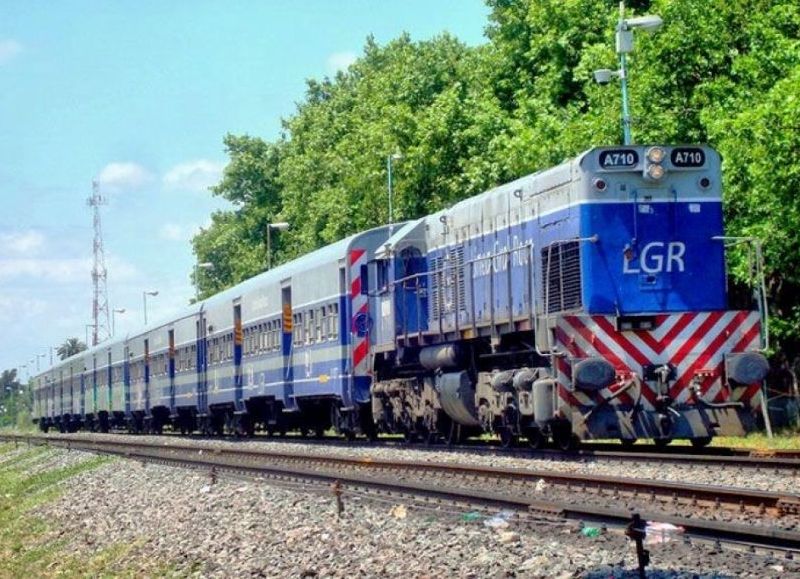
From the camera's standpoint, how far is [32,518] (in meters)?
21.0

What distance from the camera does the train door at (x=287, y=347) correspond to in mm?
32031

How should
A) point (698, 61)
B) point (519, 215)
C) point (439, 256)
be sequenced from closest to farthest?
point (519, 215) < point (439, 256) < point (698, 61)

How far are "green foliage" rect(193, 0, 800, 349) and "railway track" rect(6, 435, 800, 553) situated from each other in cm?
1127

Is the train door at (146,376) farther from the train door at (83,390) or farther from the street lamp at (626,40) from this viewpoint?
the street lamp at (626,40)

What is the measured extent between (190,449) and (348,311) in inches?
232

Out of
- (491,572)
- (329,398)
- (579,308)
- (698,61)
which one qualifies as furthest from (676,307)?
(698,61)

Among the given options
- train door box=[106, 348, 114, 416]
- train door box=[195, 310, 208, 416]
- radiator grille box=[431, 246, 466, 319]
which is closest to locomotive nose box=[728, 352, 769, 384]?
radiator grille box=[431, 246, 466, 319]

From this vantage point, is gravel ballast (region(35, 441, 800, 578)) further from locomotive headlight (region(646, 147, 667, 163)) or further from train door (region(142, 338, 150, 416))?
train door (region(142, 338, 150, 416))

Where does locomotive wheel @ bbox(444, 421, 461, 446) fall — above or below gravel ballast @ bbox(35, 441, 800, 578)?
above

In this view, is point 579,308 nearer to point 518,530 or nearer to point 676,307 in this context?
point 676,307

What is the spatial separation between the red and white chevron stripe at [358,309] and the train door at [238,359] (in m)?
9.48

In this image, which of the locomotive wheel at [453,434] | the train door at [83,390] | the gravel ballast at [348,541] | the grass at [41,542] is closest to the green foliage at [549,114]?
the locomotive wheel at [453,434]

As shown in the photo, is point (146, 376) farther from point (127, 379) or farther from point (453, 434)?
point (453, 434)

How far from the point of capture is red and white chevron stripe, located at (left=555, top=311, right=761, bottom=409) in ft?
58.6
